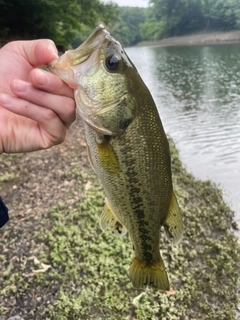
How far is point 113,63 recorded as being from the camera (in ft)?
5.67

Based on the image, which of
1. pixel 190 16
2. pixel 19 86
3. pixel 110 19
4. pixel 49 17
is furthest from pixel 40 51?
pixel 190 16

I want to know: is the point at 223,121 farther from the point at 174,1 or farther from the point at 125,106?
the point at 174,1

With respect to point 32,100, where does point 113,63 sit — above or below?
above

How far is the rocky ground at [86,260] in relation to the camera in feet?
12.5

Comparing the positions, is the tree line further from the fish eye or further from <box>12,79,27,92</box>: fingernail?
the fish eye

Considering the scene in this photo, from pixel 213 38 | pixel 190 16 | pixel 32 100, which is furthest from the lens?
pixel 190 16

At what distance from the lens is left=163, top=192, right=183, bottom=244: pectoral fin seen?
2107 mm

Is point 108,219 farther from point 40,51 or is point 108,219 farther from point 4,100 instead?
point 40,51

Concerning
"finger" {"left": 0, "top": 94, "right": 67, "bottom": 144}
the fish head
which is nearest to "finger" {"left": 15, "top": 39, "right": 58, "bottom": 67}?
the fish head

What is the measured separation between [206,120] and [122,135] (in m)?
11.8

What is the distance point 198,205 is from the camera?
643cm

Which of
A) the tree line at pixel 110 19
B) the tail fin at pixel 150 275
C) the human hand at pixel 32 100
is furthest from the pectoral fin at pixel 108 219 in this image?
the tree line at pixel 110 19

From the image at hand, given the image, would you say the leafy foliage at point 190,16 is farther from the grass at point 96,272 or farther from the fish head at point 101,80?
the fish head at point 101,80

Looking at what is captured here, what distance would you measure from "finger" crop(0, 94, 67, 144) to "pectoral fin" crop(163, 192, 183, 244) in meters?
0.80
